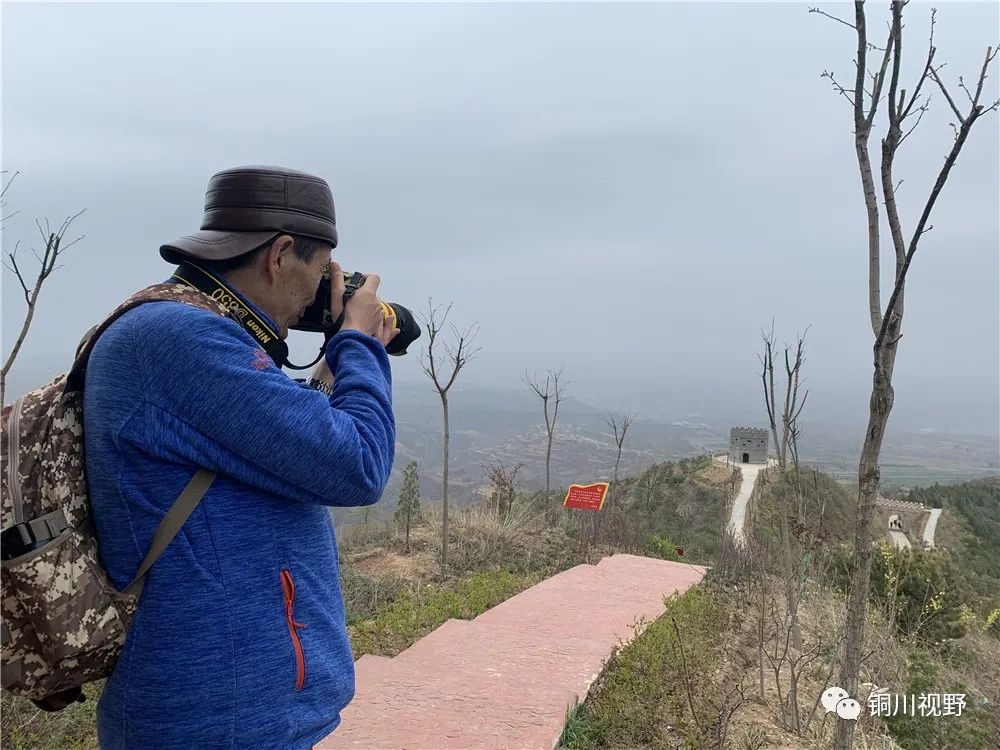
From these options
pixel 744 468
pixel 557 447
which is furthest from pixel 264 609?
pixel 557 447

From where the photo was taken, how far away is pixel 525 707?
303cm

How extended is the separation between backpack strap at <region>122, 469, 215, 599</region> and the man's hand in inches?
16.9

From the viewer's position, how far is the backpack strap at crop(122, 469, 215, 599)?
1135 mm

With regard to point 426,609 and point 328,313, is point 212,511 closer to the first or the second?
point 328,313

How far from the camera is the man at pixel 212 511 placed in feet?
3.72

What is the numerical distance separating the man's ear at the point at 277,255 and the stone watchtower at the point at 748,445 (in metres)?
21.8

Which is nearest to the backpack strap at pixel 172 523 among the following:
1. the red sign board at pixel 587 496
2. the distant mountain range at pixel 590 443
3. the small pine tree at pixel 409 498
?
the red sign board at pixel 587 496

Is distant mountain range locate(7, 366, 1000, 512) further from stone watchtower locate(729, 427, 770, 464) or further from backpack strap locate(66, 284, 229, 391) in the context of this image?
backpack strap locate(66, 284, 229, 391)

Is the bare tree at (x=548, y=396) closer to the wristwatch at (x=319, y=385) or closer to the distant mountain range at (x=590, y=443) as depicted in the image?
the wristwatch at (x=319, y=385)

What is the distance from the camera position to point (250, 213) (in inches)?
51.9

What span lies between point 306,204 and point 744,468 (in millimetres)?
26767

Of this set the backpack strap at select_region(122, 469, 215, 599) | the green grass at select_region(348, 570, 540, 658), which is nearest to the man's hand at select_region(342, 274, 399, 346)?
the backpack strap at select_region(122, 469, 215, 599)

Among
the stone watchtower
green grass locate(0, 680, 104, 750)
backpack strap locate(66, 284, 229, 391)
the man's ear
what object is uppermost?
the man's ear

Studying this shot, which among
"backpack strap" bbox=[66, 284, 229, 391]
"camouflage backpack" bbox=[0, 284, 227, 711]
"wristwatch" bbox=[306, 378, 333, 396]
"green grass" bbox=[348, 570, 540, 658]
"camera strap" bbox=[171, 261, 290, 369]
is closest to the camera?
"camouflage backpack" bbox=[0, 284, 227, 711]
